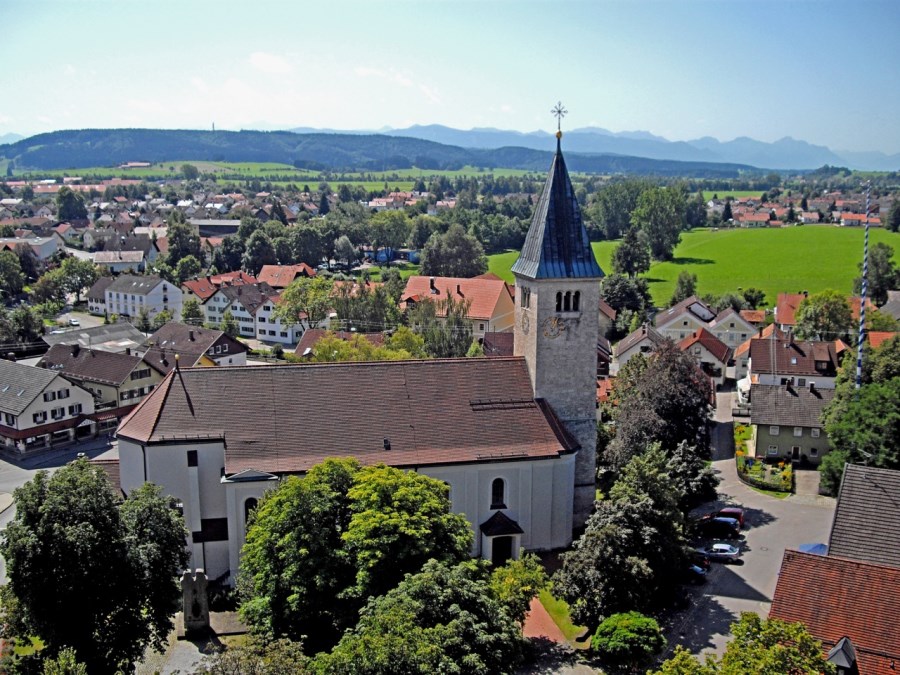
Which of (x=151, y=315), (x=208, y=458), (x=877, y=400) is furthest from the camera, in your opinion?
(x=151, y=315)

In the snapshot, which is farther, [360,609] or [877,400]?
[877,400]

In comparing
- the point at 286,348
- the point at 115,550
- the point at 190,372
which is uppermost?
the point at 190,372

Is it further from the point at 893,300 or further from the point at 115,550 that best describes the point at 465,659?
the point at 893,300

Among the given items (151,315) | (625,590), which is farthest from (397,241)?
(625,590)

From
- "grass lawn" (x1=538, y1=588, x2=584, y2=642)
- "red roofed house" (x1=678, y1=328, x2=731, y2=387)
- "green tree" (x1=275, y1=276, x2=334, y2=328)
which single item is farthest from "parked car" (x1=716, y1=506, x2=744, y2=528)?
"green tree" (x1=275, y1=276, x2=334, y2=328)

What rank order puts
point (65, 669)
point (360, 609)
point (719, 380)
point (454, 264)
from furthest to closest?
point (454, 264)
point (719, 380)
point (360, 609)
point (65, 669)

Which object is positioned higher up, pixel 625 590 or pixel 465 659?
pixel 465 659

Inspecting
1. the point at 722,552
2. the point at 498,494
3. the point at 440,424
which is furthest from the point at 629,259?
the point at 440,424
